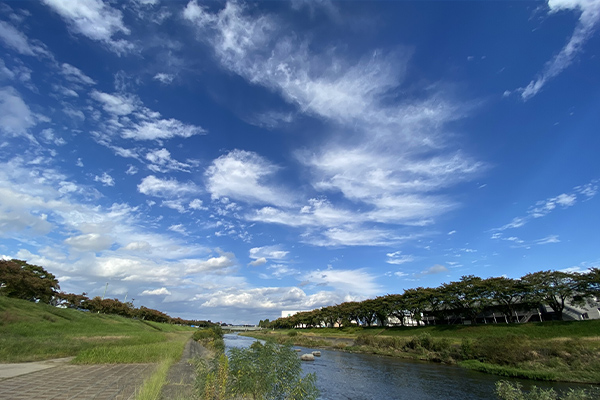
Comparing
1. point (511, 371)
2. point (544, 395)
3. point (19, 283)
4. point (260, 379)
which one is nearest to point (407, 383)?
point (511, 371)

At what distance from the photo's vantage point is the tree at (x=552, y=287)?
5272 centimetres

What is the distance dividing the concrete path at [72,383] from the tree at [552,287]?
68960 millimetres

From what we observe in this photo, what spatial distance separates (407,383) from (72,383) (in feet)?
88.6

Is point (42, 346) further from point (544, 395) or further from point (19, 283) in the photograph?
point (19, 283)

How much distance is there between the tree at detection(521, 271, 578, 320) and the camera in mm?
52719

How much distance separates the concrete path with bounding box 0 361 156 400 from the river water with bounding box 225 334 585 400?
48.7 feet

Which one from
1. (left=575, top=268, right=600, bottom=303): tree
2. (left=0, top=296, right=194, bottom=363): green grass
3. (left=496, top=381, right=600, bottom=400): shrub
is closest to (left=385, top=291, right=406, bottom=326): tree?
(left=575, top=268, right=600, bottom=303): tree

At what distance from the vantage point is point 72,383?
12.3 meters

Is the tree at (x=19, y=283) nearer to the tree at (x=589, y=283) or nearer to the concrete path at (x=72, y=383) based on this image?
the concrete path at (x=72, y=383)

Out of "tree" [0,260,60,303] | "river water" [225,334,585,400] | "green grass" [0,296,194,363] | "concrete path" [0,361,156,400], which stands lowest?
"river water" [225,334,585,400]

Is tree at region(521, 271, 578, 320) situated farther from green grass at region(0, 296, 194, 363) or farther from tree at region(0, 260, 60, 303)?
tree at region(0, 260, 60, 303)

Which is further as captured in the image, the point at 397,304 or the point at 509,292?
the point at 397,304

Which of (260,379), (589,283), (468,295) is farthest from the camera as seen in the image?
(468,295)

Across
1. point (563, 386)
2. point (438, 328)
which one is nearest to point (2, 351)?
point (563, 386)
